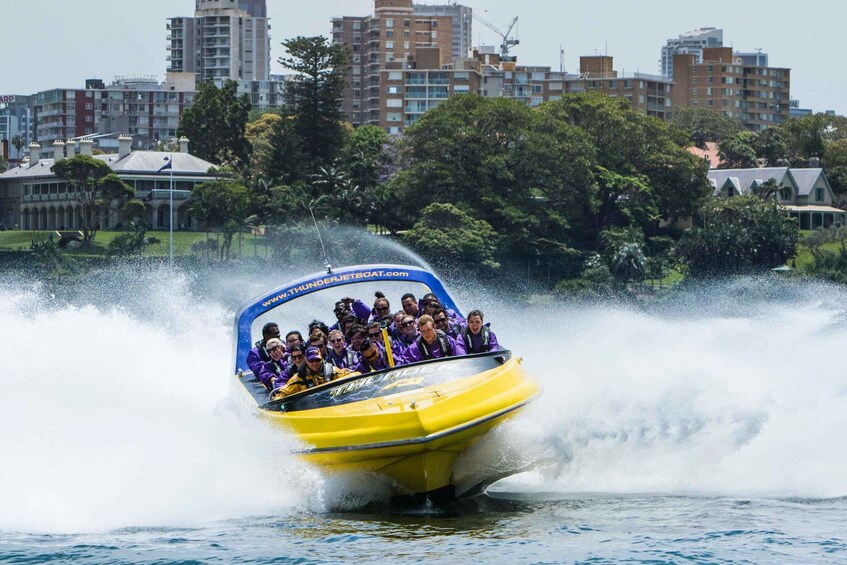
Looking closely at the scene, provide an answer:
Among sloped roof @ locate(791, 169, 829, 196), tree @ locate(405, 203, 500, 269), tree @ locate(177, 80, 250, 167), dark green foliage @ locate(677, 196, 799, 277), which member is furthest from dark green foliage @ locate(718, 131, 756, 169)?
tree @ locate(405, 203, 500, 269)

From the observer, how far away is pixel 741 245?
243 feet

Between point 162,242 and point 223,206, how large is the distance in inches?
217

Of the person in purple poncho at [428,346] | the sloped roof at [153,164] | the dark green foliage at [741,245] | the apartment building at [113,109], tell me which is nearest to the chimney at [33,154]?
the sloped roof at [153,164]

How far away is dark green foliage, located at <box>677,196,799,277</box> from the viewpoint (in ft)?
241

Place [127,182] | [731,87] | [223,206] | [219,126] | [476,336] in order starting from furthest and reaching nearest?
[731,87] → [219,126] → [127,182] → [223,206] → [476,336]

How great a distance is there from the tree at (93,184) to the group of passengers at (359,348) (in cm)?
7704

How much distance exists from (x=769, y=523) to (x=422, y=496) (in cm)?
298

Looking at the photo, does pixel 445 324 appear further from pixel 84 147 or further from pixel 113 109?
pixel 113 109

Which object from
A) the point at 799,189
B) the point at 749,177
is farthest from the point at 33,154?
the point at 799,189

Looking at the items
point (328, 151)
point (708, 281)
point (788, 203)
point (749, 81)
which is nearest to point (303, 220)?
point (328, 151)

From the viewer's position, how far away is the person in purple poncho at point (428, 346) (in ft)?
48.6

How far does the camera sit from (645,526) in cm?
1301

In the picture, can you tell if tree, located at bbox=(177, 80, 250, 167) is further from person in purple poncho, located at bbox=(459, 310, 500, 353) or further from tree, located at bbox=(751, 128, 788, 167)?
person in purple poncho, located at bbox=(459, 310, 500, 353)

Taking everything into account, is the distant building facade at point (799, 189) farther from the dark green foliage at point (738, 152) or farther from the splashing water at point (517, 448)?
the splashing water at point (517, 448)
